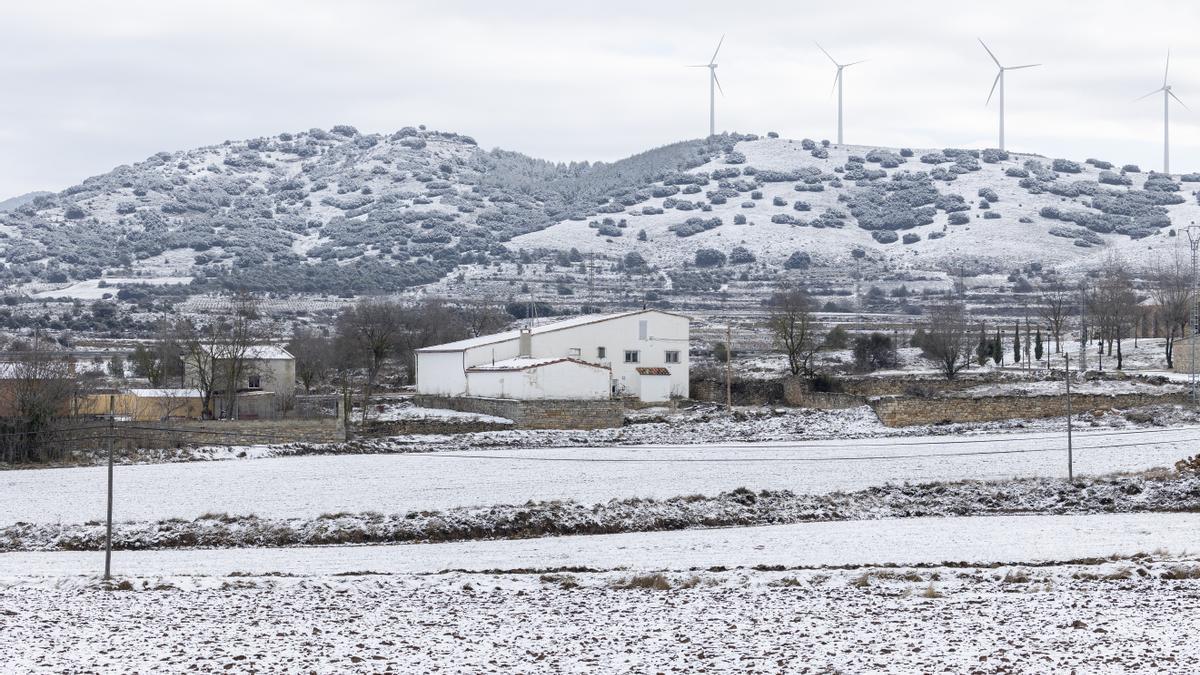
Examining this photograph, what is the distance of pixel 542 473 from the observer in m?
37.6

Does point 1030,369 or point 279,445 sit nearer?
point 279,445

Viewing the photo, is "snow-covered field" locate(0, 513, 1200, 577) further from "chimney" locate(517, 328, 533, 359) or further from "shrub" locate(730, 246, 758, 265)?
"shrub" locate(730, 246, 758, 265)

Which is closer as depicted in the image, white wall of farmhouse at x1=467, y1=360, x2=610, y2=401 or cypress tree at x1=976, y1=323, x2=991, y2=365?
white wall of farmhouse at x1=467, y1=360, x2=610, y2=401

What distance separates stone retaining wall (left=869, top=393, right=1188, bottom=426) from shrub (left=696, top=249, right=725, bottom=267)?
120326 mm

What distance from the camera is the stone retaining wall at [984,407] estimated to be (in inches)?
1999

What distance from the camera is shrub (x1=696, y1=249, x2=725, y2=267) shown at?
171875 millimetres

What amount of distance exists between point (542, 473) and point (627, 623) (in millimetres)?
20686

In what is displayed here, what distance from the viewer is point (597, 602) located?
1864 centimetres

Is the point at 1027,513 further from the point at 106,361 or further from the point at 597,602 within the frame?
the point at 106,361

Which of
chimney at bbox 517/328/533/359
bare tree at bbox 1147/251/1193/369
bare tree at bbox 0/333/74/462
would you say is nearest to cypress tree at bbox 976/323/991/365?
bare tree at bbox 1147/251/1193/369

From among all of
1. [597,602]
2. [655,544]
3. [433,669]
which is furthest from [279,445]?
[433,669]

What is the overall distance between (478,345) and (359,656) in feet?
159

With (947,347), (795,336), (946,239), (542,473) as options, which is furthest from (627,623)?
(946,239)

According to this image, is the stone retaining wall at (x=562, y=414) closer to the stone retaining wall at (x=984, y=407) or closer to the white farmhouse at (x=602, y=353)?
the white farmhouse at (x=602, y=353)
